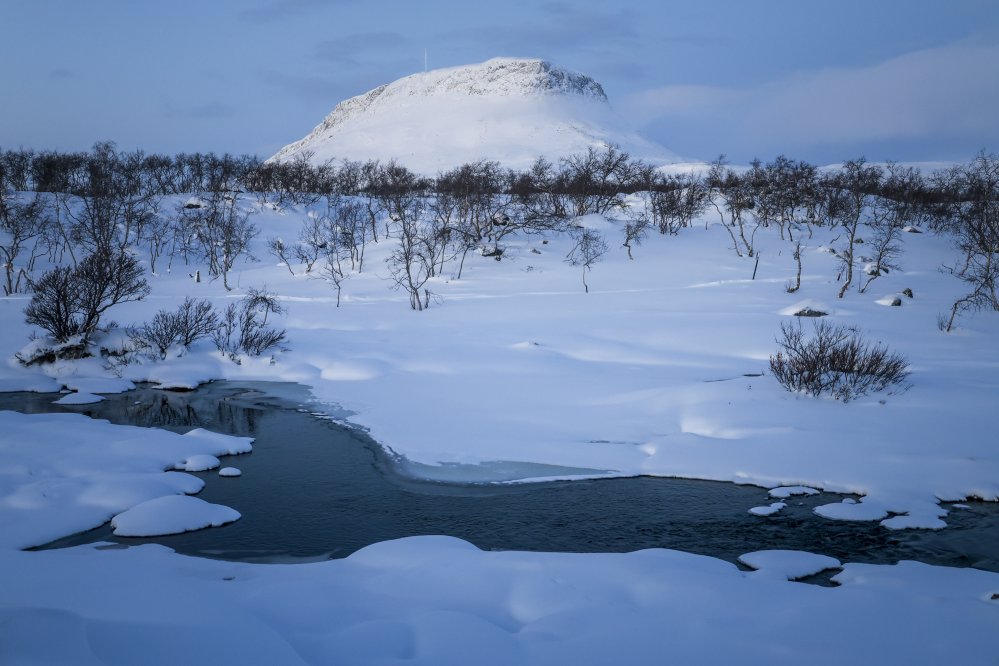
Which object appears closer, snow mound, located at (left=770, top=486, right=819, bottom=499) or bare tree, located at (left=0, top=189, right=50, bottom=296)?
snow mound, located at (left=770, top=486, right=819, bottom=499)

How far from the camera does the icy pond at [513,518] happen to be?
803 centimetres

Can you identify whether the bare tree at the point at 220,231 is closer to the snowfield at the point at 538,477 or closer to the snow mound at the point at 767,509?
the snowfield at the point at 538,477

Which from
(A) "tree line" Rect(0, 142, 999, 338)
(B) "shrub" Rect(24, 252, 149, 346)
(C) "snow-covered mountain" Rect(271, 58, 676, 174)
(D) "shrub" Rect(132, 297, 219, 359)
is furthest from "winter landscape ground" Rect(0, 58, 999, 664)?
(C) "snow-covered mountain" Rect(271, 58, 676, 174)

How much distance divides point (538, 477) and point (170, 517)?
568 centimetres

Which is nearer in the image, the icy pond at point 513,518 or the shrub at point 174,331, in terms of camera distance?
the icy pond at point 513,518

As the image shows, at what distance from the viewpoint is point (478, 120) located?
133125mm

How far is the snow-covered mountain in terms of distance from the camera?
115 metres

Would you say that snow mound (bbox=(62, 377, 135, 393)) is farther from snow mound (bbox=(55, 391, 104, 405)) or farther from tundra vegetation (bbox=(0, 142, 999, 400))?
tundra vegetation (bbox=(0, 142, 999, 400))

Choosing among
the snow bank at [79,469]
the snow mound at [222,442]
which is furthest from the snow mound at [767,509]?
the snow mound at [222,442]

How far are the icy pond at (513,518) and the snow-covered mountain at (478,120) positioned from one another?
90734 millimetres

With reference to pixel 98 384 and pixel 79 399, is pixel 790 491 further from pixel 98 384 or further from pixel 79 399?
pixel 98 384

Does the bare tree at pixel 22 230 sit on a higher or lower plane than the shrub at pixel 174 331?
higher

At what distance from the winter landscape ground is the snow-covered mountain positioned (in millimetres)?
80222

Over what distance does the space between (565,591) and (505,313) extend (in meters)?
22.7
